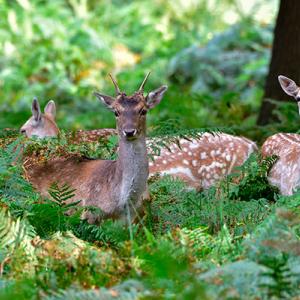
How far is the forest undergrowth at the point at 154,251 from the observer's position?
4.07 metres

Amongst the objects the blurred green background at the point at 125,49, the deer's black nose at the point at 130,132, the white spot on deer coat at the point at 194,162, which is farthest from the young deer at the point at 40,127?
the blurred green background at the point at 125,49

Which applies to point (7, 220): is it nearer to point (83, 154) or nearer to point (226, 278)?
point (226, 278)

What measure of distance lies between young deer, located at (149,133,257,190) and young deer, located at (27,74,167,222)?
1535 mm

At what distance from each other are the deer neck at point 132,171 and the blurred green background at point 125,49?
6436 mm

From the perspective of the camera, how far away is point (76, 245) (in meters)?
5.07

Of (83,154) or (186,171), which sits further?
(186,171)

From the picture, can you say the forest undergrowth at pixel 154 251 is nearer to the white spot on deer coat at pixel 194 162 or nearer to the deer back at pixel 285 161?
the deer back at pixel 285 161

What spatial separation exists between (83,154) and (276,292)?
350cm

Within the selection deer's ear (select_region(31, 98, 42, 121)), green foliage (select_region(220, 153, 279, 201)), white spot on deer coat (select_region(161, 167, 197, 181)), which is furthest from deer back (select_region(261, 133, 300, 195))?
deer's ear (select_region(31, 98, 42, 121))

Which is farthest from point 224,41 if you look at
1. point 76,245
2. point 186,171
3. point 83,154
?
point 76,245

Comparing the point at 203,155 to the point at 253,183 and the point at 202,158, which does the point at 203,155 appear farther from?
the point at 253,183

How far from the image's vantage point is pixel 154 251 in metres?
4.52

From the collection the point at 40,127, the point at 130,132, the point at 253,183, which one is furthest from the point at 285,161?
the point at 40,127

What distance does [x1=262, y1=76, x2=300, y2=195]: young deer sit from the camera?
7.58 meters
